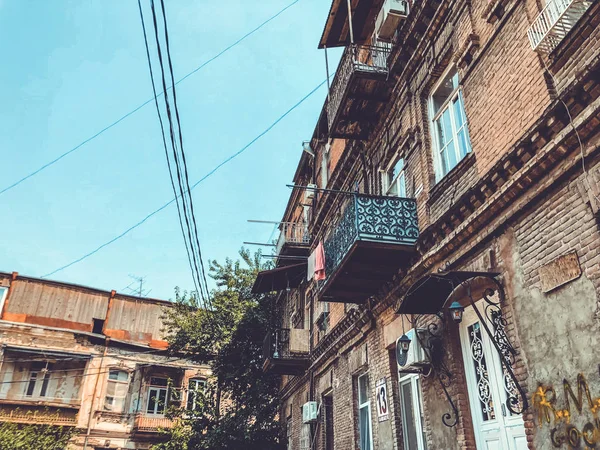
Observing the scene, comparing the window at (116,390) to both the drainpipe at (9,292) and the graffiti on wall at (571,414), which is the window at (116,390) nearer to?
the drainpipe at (9,292)

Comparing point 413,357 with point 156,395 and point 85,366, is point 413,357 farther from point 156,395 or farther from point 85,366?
point 156,395

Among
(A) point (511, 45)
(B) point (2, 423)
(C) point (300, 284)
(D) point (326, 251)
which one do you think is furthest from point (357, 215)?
(B) point (2, 423)

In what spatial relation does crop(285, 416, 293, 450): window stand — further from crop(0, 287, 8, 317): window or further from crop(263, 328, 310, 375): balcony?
crop(0, 287, 8, 317): window

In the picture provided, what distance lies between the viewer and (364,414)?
387 inches

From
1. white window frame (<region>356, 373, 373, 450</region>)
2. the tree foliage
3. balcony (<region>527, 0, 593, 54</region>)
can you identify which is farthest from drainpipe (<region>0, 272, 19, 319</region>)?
balcony (<region>527, 0, 593, 54</region>)

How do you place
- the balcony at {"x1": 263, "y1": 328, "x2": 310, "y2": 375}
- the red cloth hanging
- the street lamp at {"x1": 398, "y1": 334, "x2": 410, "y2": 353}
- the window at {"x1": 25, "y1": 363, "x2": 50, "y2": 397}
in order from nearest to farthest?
1. the street lamp at {"x1": 398, "y1": 334, "x2": 410, "y2": 353}
2. the red cloth hanging
3. the balcony at {"x1": 263, "y1": 328, "x2": 310, "y2": 375}
4. the window at {"x1": 25, "y1": 363, "x2": 50, "y2": 397}

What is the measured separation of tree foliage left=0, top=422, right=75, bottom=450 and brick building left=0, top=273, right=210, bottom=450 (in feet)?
1.11

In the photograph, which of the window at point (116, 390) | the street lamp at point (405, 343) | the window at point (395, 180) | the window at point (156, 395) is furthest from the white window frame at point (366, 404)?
the window at point (116, 390)

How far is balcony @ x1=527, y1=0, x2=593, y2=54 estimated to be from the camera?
4.76m

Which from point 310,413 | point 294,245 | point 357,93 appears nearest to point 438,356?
point 357,93

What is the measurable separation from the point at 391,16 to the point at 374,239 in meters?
4.90

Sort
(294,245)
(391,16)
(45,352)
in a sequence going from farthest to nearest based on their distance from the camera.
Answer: (45,352)
(294,245)
(391,16)

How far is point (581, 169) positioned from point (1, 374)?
25.0 m

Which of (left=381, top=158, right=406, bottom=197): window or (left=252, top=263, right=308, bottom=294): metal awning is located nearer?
(left=381, top=158, right=406, bottom=197): window
